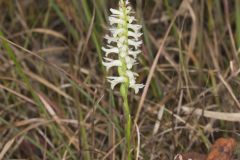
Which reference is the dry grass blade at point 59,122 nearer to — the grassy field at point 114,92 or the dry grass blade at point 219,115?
the grassy field at point 114,92

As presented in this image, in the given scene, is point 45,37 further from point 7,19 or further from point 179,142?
point 179,142

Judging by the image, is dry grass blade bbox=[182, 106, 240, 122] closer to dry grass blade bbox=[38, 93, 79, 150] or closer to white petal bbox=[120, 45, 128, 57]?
dry grass blade bbox=[38, 93, 79, 150]

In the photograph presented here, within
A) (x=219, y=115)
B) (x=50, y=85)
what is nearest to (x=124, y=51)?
(x=219, y=115)

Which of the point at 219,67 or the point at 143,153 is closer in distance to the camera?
the point at 143,153

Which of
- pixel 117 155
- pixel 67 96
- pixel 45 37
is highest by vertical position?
pixel 45 37

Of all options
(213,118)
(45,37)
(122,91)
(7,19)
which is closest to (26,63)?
(45,37)

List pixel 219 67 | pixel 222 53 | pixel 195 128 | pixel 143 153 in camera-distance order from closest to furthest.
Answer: pixel 143 153, pixel 195 128, pixel 219 67, pixel 222 53

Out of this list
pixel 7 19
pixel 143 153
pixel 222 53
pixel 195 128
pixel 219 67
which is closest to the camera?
pixel 143 153

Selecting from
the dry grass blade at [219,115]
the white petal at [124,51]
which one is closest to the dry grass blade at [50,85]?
the dry grass blade at [219,115]
